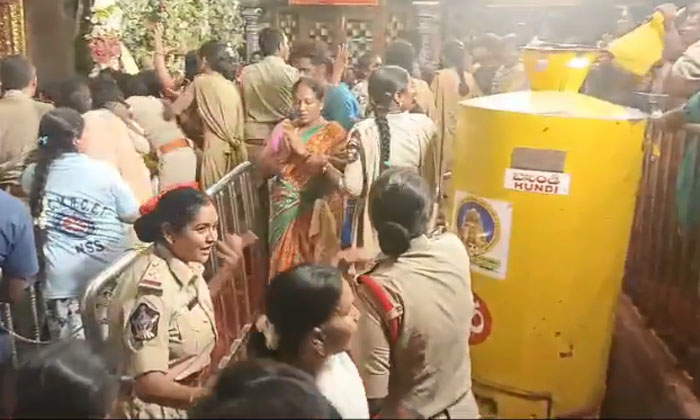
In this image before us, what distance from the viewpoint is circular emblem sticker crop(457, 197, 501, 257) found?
1273 mm

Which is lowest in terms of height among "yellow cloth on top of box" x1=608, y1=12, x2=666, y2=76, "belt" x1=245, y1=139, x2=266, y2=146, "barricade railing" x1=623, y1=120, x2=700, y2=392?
"barricade railing" x1=623, y1=120, x2=700, y2=392

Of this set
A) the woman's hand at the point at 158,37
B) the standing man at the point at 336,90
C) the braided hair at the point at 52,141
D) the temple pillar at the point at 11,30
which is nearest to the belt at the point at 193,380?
the standing man at the point at 336,90

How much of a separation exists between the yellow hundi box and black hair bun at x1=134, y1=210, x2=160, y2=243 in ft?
1.46

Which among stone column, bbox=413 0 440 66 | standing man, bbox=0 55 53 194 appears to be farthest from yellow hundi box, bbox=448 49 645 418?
standing man, bbox=0 55 53 194

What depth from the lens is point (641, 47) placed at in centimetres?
145

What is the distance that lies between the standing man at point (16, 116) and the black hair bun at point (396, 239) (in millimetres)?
986

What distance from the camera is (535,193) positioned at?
124cm

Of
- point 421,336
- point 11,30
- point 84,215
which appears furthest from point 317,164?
point 11,30

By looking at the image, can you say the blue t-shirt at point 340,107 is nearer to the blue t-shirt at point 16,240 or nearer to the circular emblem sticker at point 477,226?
the circular emblem sticker at point 477,226

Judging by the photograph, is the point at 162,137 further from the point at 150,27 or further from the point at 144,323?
the point at 144,323

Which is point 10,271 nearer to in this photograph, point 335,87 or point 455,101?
point 335,87

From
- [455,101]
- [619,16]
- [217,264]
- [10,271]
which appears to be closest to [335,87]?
[455,101]

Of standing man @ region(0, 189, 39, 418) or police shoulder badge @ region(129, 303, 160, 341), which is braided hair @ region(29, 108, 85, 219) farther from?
police shoulder badge @ region(129, 303, 160, 341)

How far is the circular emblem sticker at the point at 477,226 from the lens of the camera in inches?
50.1
